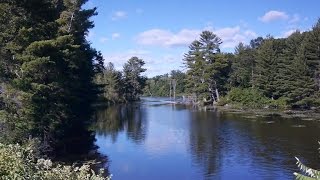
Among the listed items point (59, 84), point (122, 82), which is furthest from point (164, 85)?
point (59, 84)

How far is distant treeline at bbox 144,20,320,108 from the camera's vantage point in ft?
226

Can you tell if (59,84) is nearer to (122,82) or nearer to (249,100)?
(249,100)

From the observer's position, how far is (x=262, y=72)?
80.1m

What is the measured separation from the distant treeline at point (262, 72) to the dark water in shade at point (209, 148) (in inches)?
660

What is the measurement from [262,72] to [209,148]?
47.5m

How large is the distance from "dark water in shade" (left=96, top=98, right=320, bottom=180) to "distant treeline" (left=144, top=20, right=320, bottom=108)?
1676cm

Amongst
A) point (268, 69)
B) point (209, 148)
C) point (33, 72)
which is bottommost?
point (209, 148)

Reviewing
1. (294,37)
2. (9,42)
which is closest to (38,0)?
(9,42)

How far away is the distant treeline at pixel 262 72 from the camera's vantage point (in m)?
68.8

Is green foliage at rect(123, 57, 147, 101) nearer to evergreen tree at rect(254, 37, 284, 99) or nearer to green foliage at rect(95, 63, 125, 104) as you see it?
green foliage at rect(95, 63, 125, 104)

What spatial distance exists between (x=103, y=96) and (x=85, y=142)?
64410 mm

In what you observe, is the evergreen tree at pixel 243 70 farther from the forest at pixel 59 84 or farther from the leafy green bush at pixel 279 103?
the leafy green bush at pixel 279 103

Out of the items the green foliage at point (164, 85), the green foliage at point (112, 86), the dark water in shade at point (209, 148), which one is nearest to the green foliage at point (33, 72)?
the dark water in shade at point (209, 148)

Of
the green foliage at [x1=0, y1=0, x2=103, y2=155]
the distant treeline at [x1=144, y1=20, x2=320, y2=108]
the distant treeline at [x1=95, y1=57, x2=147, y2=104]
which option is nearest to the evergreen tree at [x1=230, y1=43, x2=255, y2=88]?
the distant treeline at [x1=144, y1=20, x2=320, y2=108]
